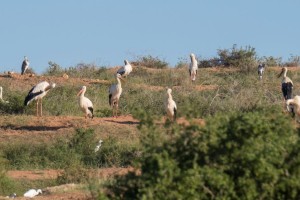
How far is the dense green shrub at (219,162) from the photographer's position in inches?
286

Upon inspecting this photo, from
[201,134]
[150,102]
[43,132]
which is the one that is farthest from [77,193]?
[150,102]

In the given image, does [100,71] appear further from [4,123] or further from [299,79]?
[4,123]

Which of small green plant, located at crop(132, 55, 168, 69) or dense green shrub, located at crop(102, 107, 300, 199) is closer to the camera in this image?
dense green shrub, located at crop(102, 107, 300, 199)

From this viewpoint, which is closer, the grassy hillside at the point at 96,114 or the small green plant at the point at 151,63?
the grassy hillside at the point at 96,114

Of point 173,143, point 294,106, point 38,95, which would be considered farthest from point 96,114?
point 173,143

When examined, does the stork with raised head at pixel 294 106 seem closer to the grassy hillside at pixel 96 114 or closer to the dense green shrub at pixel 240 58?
the grassy hillside at pixel 96 114

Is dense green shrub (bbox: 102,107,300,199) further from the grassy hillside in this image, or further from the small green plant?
the small green plant

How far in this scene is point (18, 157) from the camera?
19.4 metres

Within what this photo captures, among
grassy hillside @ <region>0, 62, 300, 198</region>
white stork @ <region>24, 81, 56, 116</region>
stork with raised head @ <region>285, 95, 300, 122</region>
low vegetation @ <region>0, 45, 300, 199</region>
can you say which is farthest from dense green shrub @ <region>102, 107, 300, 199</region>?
white stork @ <region>24, 81, 56, 116</region>

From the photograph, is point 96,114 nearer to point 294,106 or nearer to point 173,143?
point 294,106

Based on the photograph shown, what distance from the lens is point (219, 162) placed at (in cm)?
746

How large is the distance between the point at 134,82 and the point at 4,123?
10498 millimetres

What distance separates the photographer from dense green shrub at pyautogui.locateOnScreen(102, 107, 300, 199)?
726cm

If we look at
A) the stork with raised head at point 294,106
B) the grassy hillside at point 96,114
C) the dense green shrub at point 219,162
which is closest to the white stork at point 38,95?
the grassy hillside at point 96,114
